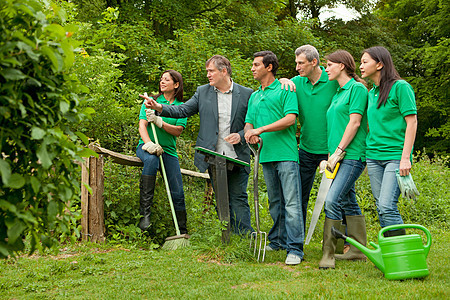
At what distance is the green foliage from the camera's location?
2.17m

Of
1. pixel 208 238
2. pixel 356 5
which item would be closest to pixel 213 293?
pixel 208 238

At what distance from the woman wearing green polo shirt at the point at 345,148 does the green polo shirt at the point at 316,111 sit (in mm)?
197

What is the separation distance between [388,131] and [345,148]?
456 millimetres

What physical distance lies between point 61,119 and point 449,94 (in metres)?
19.0

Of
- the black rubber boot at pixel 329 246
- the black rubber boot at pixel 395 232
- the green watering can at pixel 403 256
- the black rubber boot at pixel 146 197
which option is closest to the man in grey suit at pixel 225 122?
the black rubber boot at pixel 146 197

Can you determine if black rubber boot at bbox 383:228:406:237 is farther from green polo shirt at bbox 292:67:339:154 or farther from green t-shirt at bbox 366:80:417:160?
green polo shirt at bbox 292:67:339:154

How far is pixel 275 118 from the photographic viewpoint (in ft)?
16.3

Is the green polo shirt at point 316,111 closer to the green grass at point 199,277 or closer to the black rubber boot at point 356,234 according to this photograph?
the black rubber boot at point 356,234

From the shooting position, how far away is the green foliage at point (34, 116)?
7.11ft

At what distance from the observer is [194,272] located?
4359 millimetres

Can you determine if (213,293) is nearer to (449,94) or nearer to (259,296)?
(259,296)

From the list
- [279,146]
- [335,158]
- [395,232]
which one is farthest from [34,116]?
[395,232]

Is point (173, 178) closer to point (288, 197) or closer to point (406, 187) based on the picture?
point (288, 197)

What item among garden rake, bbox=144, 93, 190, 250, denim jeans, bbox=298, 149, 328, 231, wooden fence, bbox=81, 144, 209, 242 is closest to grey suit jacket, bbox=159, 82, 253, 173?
garden rake, bbox=144, 93, 190, 250
